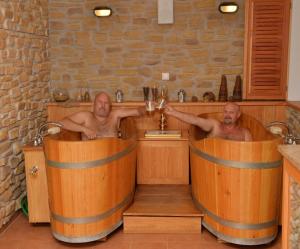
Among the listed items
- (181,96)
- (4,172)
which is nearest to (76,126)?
(4,172)

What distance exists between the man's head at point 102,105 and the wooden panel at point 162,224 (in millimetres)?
1194

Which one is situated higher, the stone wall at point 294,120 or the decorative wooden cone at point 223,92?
the decorative wooden cone at point 223,92

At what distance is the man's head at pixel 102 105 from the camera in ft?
13.3

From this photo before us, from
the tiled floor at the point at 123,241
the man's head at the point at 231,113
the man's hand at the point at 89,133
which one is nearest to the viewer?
the tiled floor at the point at 123,241

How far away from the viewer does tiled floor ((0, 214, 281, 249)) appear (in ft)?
10.5

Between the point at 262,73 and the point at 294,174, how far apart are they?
2.65m

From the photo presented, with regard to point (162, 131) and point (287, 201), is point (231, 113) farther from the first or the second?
point (287, 201)

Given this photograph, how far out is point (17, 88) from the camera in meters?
3.77

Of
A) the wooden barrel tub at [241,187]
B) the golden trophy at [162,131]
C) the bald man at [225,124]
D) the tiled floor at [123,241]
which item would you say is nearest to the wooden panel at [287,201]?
the wooden barrel tub at [241,187]

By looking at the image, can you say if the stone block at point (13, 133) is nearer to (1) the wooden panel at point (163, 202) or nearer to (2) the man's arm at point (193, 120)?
(1) the wooden panel at point (163, 202)

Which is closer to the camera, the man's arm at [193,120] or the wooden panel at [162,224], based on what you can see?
the wooden panel at [162,224]

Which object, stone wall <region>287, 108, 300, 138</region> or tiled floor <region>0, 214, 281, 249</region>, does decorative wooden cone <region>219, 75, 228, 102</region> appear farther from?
tiled floor <region>0, 214, 281, 249</region>

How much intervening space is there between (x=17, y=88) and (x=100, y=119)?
0.91m

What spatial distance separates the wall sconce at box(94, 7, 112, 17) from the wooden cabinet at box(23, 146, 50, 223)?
1.94 metres
